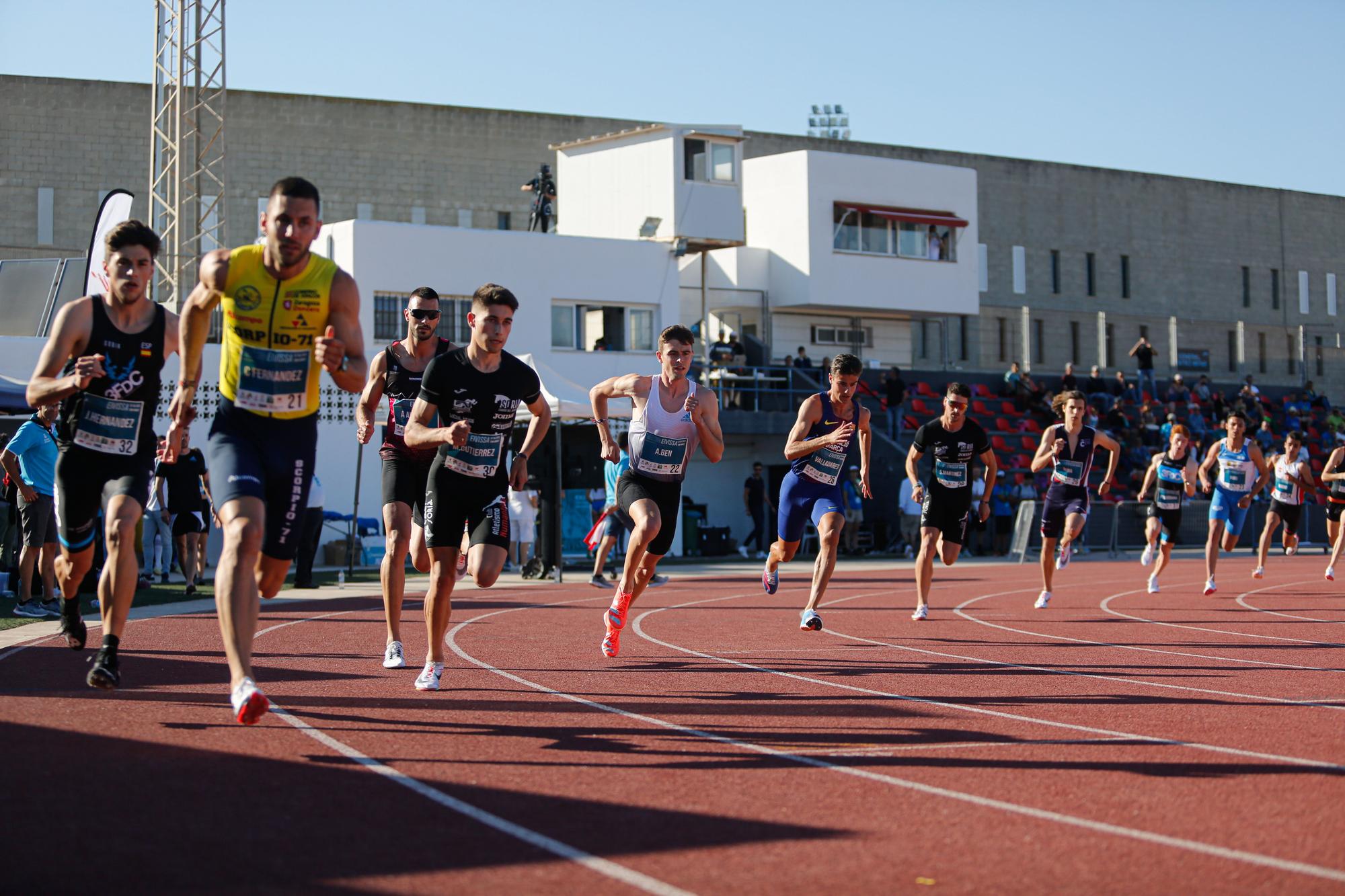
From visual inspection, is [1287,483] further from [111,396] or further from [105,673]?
[105,673]

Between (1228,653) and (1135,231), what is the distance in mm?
51932

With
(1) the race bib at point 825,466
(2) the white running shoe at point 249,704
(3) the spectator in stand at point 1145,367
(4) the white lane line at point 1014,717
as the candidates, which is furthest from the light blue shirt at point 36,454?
(3) the spectator in stand at point 1145,367

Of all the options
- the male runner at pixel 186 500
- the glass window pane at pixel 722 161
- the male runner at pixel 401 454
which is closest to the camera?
the male runner at pixel 401 454

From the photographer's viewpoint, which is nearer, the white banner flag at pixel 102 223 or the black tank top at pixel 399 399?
the black tank top at pixel 399 399

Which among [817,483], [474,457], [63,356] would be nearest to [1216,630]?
[817,483]

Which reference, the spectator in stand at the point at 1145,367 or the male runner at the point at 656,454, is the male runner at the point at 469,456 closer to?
the male runner at the point at 656,454

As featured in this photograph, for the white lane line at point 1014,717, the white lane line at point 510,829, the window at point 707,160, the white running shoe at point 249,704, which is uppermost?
the window at point 707,160

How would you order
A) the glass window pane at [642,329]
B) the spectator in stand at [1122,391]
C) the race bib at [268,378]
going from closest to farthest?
the race bib at [268,378], the glass window pane at [642,329], the spectator in stand at [1122,391]

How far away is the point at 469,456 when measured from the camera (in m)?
8.32

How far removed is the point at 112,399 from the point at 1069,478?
10894mm

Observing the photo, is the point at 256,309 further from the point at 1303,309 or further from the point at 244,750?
the point at 1303,309

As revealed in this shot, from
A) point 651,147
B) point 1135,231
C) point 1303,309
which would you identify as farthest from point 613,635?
point 1303,309

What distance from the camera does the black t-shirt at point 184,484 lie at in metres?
18.1

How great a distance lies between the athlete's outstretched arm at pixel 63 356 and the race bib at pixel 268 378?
1.05 metres
